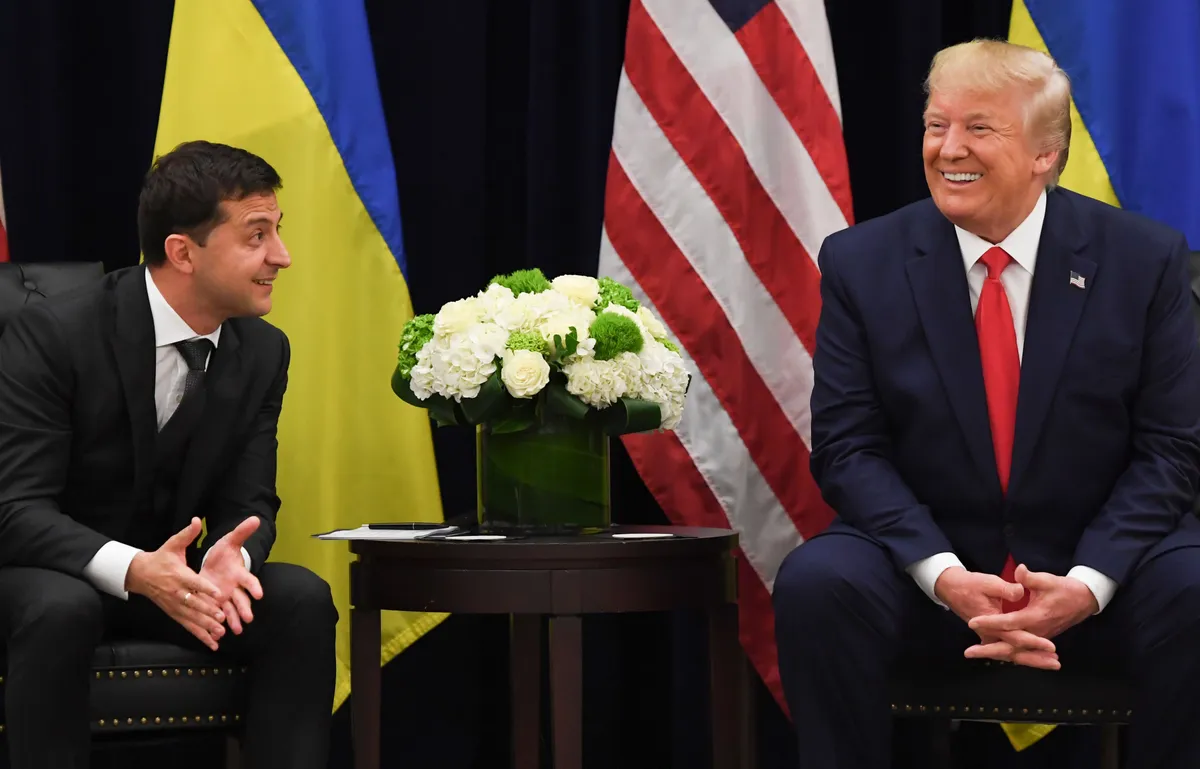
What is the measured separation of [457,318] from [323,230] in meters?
0.65

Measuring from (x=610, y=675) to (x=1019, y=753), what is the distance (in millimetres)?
963

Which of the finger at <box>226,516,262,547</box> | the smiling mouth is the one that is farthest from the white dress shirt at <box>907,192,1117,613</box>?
the finger at <box>226,516,262,547</box>

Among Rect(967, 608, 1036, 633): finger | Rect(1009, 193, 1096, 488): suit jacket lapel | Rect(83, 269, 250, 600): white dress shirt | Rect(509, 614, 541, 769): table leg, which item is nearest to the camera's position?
Rect(967, 608, 1036, 633): finger

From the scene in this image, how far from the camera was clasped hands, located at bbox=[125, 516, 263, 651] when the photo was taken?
2.42m

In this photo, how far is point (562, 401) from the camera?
8.78 ft

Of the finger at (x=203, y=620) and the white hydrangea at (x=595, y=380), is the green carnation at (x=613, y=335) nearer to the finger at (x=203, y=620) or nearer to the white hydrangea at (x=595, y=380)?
the white hydrangea at (x=595, y=380)

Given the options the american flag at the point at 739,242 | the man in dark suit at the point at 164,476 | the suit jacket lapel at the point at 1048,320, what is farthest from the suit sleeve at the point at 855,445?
the man in dark suit at the point at 164,476

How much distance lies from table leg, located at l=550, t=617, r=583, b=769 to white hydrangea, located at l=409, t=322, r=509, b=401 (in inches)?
17.1

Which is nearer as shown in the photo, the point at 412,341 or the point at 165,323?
the point at 165,323

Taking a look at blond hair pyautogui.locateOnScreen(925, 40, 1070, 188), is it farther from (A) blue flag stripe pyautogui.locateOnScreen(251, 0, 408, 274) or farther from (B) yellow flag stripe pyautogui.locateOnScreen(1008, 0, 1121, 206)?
(A) blue flag stripe pyautogui.locateOnScreen(251, 0, 408, 274)

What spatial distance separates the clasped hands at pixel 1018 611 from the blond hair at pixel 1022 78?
0.79 metres

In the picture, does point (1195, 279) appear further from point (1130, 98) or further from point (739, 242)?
point (739, 242)

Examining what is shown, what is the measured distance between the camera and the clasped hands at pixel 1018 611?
235 centimetres

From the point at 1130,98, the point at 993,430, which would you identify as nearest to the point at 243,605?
the point at 993,430
